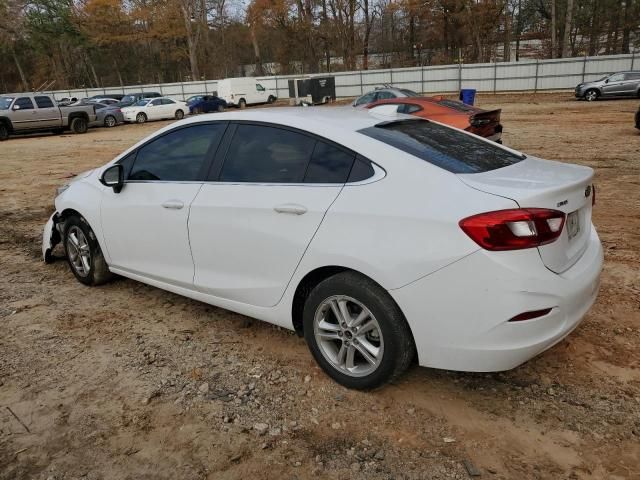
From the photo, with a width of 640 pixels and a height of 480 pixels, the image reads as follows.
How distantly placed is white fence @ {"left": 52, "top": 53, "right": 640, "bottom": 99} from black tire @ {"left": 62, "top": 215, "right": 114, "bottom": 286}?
111 feet

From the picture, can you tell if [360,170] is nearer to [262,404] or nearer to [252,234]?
[252,234]

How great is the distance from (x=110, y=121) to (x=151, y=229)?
25837mm

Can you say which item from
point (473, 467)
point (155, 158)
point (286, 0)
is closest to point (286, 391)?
point (473, 467)

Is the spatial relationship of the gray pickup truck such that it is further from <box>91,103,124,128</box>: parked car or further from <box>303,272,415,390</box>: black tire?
<box>303,272,415,390</box>: black tire

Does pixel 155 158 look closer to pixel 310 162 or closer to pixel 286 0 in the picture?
pixel 310 162

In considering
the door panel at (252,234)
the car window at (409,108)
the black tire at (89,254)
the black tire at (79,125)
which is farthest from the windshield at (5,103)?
the door panel at (252,234)

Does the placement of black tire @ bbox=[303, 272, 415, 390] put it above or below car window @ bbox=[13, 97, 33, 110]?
below

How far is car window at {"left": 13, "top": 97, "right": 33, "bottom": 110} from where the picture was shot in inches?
851

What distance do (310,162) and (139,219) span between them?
1.64 meters

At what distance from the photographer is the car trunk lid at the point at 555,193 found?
2.52 m

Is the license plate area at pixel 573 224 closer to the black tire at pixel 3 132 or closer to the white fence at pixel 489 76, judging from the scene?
the black tire at pixel 3 132

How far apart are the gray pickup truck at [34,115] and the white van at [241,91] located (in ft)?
42.8

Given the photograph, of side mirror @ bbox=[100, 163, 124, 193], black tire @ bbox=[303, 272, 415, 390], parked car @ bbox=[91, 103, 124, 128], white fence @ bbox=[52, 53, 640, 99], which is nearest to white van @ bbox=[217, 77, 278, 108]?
white fence @ bbox=[52, 53, 640, 99]

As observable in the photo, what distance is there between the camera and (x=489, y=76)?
3406 cm
